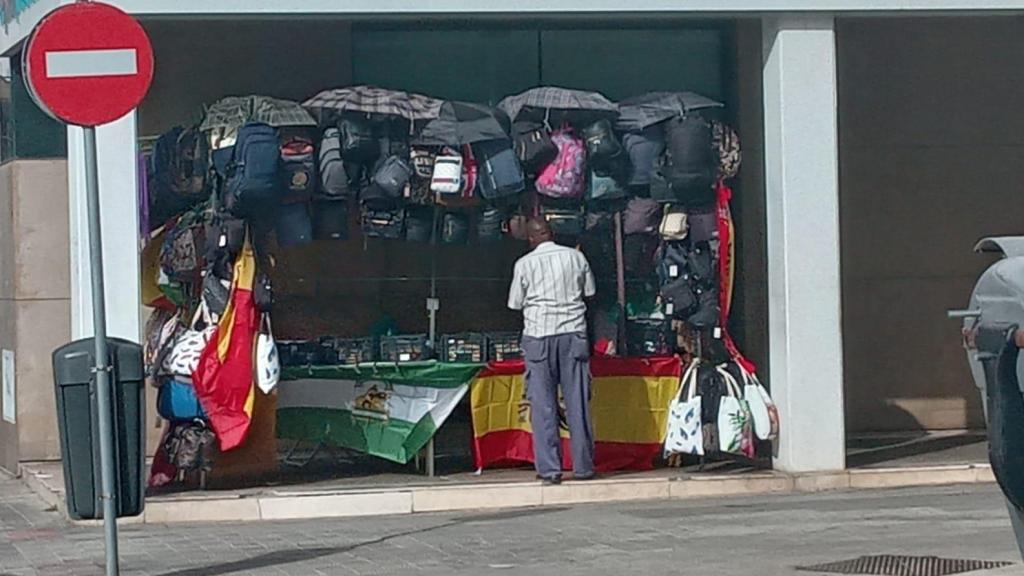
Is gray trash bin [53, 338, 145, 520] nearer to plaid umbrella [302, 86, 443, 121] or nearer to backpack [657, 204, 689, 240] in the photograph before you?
plaid umbrella [302, 86, 443, 121]

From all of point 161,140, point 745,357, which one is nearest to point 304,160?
point 161,140

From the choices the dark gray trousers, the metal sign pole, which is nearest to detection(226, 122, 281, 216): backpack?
the dark gray trousers

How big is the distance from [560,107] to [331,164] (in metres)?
1.61

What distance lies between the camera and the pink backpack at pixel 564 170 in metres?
12.9

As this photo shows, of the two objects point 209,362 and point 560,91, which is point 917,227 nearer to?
point 560,91

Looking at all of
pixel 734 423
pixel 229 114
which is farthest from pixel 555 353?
pixel 229 114

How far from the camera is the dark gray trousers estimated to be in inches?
507

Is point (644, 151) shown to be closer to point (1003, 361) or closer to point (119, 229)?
point (119, 229)

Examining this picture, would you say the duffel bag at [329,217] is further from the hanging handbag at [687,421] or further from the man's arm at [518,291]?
the hanging handbag at [687,421]

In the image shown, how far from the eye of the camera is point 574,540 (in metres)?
11.0

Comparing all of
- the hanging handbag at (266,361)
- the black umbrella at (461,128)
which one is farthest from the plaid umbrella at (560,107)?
the hanging handbag at (266,361)

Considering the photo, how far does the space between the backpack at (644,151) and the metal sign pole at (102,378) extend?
4.94 m

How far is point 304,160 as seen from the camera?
12.6 meters

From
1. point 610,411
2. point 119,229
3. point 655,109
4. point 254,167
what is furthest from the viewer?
point 610,411
